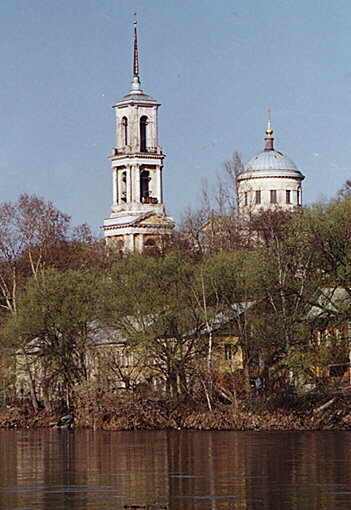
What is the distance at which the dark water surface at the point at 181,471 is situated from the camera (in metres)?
30.0

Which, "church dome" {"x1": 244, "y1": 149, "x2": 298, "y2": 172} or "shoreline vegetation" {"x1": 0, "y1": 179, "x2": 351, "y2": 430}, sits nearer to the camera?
"shoreline vegetation" {"x1": 0, "y1": 179, "x2": 351, "y2": 430}

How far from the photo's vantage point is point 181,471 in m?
36.7

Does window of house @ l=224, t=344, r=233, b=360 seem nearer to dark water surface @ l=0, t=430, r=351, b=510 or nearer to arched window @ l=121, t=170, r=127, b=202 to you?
dark water surface @ l=0, t=430, r=351, b=510

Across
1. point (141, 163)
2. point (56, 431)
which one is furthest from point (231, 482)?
point (141, 163)

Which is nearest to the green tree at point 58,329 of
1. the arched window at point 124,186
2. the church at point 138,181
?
the church at point 138,181

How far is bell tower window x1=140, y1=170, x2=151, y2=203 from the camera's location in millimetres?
111000

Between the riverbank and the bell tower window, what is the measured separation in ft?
170

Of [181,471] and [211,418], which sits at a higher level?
[211,418]

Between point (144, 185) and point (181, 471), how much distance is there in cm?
7613

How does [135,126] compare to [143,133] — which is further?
[143,133]

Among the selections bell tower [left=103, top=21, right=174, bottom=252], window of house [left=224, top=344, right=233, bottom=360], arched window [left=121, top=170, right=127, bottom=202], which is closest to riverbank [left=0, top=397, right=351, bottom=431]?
window of house [left=224, top=344, right=233, bottom=360]

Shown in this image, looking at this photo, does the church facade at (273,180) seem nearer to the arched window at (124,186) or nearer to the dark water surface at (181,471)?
the arched window at (124,186)

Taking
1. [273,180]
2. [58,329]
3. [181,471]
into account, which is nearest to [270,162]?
[273,180]

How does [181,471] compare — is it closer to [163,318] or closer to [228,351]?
[228,351]
